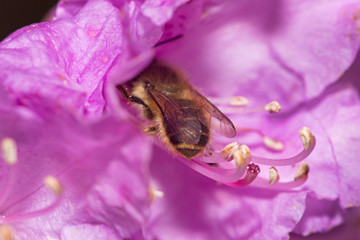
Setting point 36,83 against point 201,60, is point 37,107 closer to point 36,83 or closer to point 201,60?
point 36,83

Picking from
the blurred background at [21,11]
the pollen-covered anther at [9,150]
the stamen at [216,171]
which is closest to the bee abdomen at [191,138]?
the stamen at [216,171]

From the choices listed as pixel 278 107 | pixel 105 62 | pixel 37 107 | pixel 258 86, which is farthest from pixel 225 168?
pixel 37 107

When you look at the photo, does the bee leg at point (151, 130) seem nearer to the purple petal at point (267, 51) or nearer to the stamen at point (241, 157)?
the stamen at point (241, 157)

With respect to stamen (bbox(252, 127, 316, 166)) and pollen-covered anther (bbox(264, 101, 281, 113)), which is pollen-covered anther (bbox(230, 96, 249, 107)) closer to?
pollen-covered anther (bbox(264, 101, 281, 113))

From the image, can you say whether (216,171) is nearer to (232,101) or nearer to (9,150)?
(232,101)

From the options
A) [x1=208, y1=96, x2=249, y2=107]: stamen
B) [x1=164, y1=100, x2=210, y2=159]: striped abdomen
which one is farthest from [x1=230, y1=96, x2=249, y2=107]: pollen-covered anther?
[x1=164, y1=100, x2=210, y2=159]: striped abdomen
